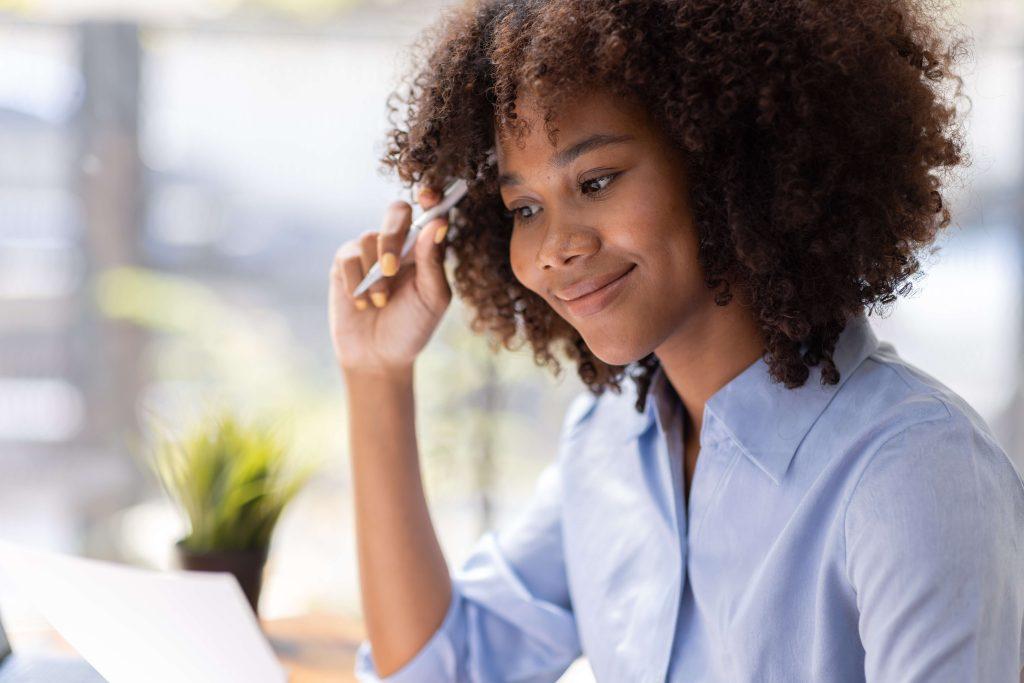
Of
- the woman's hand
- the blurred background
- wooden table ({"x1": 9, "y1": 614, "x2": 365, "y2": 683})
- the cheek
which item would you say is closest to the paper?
wooden table ({"x1": 9, "y1": 614, "x2": 365, "y2": 683})

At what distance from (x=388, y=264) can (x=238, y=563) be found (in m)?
0.49

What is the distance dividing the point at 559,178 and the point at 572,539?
1.69 ft

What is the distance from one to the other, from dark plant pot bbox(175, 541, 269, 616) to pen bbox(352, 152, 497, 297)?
1.37 feet

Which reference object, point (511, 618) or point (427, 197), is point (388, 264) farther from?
point (511, 618)

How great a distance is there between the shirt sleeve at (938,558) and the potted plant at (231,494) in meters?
0.87

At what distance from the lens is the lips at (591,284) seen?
107 centimetres

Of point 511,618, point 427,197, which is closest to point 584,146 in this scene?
point 427,197

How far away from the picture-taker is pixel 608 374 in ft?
4.52

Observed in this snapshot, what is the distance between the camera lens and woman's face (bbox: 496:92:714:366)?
1.04 metres

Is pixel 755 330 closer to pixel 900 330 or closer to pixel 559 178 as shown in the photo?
pixel 559 178

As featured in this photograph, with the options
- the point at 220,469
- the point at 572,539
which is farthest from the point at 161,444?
the point at 572,539

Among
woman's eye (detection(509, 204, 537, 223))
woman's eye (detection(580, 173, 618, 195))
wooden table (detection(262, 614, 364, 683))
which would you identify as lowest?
wooden table (detection(262, 614, 364, 683))

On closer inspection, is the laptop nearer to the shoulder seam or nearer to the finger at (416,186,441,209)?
the finger at (416,186,441,209)

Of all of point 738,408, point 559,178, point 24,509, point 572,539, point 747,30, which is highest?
point 747,30
